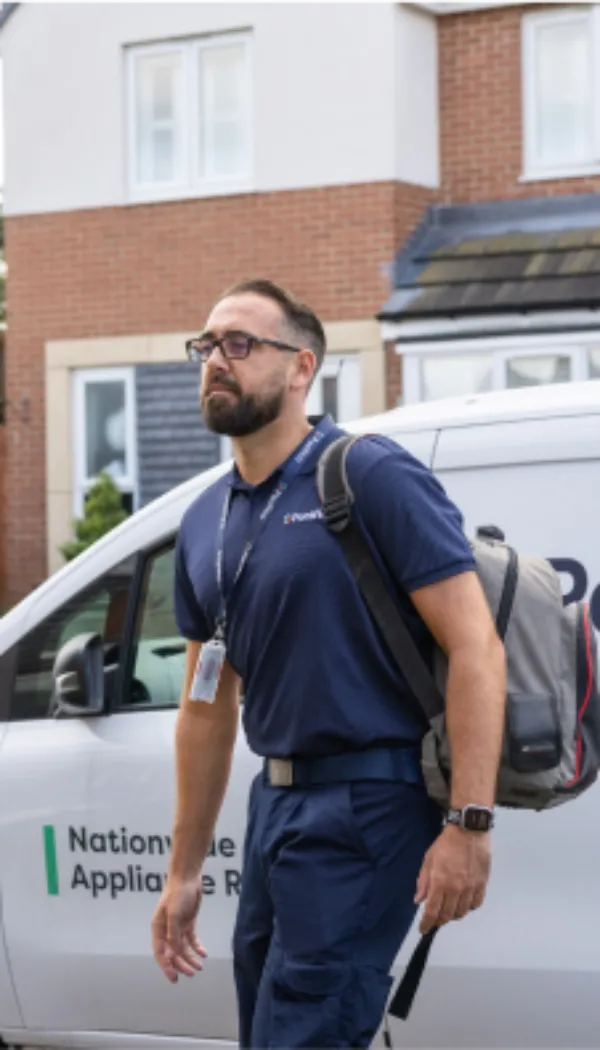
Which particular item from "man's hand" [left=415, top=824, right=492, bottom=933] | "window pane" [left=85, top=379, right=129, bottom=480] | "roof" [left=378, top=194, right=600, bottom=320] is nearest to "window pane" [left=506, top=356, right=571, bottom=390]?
"roof" [left=378, top=194, right=600, bottom=320]

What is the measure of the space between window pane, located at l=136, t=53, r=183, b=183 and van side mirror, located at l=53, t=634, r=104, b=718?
15337 millimetres

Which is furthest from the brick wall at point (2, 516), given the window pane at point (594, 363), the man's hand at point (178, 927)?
the man's hand at point (178, 927)

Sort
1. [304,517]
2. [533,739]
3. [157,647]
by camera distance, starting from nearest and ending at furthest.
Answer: [533,739]
[304,517]
[157,647]

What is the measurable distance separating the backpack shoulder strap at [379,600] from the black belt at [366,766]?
87 millimetres

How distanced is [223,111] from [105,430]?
3.25m

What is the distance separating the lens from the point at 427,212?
19469 mm

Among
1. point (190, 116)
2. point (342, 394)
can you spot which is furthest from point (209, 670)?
point (190, 116)

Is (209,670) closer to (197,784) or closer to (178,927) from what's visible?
(197,784)

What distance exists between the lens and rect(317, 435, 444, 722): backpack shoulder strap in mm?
3680

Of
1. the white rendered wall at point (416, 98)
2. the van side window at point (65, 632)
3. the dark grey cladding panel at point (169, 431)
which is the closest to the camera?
the van side window at point (65, 632)

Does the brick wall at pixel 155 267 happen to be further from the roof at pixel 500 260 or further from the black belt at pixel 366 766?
the black belt at pixel 366 766

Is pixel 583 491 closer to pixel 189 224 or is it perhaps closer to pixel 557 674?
pixel 557 674

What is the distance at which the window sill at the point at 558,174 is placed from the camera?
1900 centimetres

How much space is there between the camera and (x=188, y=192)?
19.8 m
